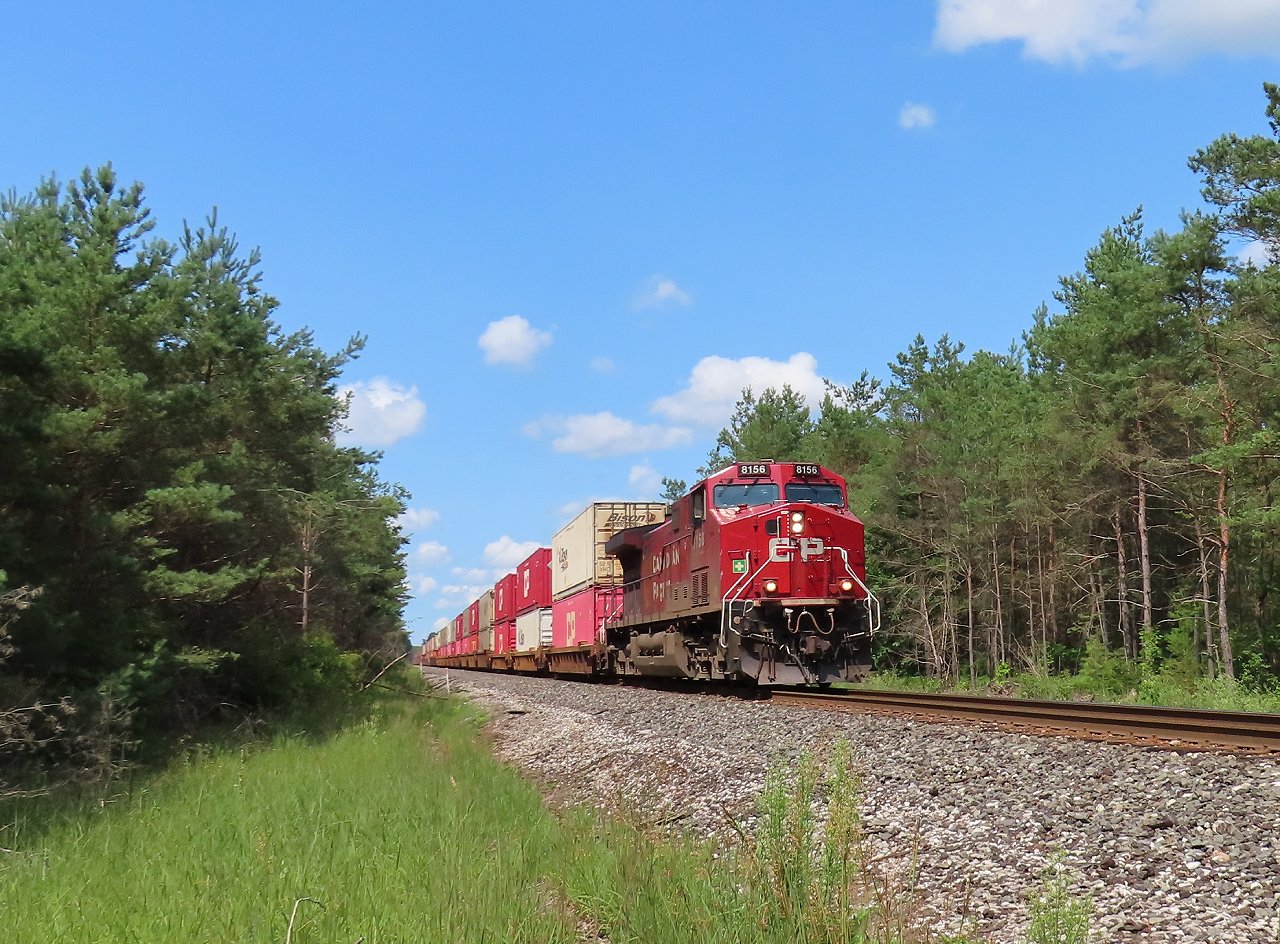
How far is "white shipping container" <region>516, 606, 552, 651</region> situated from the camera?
33656 millimetres

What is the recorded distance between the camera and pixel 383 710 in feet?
68.5

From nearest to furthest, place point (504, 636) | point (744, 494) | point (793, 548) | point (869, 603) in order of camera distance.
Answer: point (793, 548), point (869, 603), point (744, 494), point (504, 636)

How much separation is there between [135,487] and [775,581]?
9.61 m

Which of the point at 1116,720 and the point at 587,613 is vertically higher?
the point at 587,613

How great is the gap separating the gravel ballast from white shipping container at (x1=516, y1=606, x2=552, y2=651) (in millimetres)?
21755

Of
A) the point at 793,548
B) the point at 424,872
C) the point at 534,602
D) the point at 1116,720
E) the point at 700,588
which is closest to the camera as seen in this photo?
the point at 424,872

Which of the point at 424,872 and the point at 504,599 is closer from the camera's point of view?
the point at 424,872

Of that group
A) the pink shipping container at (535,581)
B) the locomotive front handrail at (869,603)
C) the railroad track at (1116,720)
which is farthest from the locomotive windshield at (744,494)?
the pink shipping container at (535,581)

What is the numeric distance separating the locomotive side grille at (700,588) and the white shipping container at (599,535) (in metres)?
7.75

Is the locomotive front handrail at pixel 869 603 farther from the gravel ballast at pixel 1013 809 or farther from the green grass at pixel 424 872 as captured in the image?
the green grass at pixel 424 872

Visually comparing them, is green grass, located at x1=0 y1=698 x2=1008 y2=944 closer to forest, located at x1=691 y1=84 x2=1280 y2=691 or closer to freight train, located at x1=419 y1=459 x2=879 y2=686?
freight train, located at x1=419 y1=459 x2=879 y2=686

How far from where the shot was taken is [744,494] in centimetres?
1755

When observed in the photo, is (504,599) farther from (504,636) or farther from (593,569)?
(593,569)

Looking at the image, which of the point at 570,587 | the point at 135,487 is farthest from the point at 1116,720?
the point at 570,587
